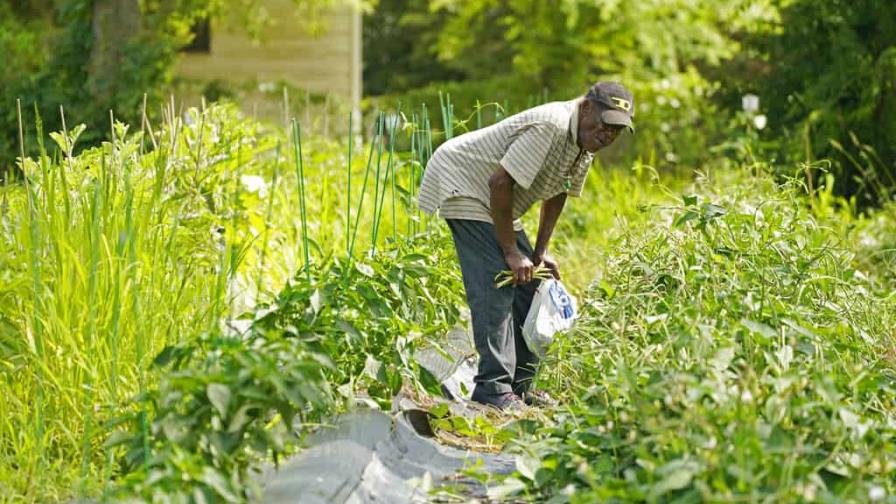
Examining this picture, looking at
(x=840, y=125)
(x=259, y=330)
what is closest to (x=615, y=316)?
(x=259, y=330)

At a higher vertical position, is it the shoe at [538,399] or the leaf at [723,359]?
the leaf at [723,359]

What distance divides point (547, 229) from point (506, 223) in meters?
0.60

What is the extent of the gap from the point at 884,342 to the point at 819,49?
5.80m

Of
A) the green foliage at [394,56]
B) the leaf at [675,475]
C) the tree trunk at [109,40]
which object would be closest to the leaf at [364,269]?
the leaf at [675,475]

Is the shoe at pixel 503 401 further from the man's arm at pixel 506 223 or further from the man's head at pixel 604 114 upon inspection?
the man's head at pixel 604 114

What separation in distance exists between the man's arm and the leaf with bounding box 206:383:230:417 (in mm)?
1893

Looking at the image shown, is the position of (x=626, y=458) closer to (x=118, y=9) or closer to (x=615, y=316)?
(x=615, y=316)

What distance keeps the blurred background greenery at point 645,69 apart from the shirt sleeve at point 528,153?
146 centimetres

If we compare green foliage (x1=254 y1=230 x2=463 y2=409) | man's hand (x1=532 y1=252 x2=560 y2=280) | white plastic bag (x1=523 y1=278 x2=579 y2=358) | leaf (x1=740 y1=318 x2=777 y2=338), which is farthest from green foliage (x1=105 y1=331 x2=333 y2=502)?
man's hand (x1=532 y1=252 x2=560 y2=280)

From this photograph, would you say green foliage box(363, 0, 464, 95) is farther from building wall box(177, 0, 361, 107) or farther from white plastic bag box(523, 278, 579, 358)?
white plastic bag box(523, 278, 579, 358)

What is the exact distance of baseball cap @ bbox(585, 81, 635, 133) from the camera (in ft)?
16.0

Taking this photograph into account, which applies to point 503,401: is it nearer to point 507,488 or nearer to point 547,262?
point 547,262

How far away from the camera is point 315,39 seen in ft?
61.0

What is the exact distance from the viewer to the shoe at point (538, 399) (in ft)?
17.5
